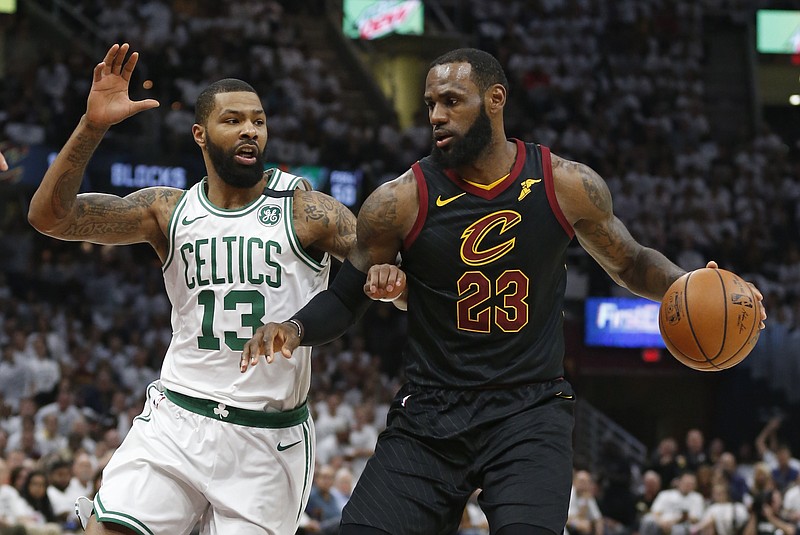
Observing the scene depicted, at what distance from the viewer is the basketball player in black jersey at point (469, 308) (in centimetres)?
446

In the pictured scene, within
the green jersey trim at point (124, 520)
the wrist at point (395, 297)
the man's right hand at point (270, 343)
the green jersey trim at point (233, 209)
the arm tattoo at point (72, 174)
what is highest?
the arm tattoo at point (72, 174)

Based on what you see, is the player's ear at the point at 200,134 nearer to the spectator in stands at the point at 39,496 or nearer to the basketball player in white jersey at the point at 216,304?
the basketball player in white jersey at the point at 216,304

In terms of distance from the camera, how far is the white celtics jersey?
16.6 feet

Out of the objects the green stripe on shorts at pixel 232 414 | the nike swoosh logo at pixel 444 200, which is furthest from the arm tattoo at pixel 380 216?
the green stripe on shorts at pixel 232 414

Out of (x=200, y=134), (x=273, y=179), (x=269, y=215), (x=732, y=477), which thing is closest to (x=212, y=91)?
(x=200, y=134)

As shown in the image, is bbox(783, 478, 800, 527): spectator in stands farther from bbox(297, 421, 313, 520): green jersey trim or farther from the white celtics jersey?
the white celtics jersey

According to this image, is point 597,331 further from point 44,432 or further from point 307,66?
point 44,432

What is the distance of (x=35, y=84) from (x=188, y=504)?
1333 centimetres

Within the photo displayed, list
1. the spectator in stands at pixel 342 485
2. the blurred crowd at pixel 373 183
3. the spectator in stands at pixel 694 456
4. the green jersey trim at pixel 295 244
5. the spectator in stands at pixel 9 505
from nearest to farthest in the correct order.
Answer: the green jersey trim at pixel 295 244 → the spectator in stands at pixel 9 505 → the spectator in stands at pixel 342 485 → the blurred crowd at pixel 373 183 → the spectator in stands at pixel 694 456

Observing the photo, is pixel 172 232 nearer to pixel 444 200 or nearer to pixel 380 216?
pixel 380 216

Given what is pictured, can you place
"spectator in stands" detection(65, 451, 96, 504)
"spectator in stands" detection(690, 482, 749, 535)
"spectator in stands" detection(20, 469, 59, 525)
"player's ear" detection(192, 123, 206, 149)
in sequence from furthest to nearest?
"spectator in stands" detection(690, 482, 749, 535), "spectator in stands" detection(65, 451, 96, 504), "spectator in stands" detection(20, 469, 59, 525), "player's ear" detection(192, 123, 206, 149)

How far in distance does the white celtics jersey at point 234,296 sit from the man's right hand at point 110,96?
53 cm

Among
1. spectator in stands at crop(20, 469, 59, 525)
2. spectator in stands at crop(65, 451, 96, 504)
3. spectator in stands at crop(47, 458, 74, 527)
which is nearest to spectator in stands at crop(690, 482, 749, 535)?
spectator in stands at crop(65, 451, 96, 504)

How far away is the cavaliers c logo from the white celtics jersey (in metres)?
0.89
